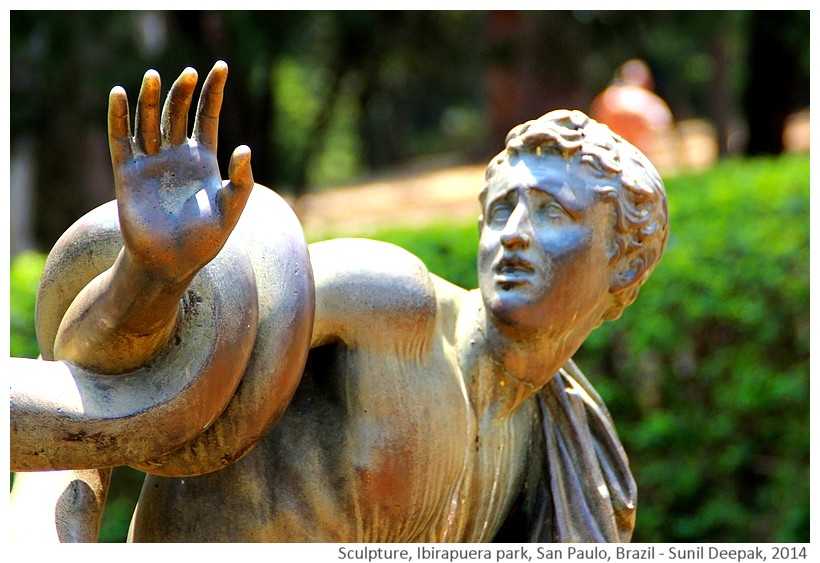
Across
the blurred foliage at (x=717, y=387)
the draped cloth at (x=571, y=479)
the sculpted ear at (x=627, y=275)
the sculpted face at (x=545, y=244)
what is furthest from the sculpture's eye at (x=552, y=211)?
the blurred foliage at (x=717, y=387)

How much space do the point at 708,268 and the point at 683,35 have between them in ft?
17.3

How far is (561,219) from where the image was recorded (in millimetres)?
2123

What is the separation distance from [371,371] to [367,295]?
0.12 metres

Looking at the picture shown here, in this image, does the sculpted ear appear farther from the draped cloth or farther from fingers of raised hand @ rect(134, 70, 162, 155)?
fingers of raised hand @ rect(134, 70, 162, 155)

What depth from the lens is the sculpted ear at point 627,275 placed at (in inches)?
86.4

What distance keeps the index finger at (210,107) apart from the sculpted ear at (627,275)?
748 mm

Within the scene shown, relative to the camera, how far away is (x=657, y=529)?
511 centimetres

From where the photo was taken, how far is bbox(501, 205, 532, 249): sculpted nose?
2.10m

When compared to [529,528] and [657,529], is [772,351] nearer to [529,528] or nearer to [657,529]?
[657,529]

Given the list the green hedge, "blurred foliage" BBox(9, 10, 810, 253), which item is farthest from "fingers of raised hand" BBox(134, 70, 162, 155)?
"blurred foliage" BBox(9, 10, 810, 253)

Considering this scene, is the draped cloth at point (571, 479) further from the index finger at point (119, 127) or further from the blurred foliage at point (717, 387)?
the blurred foliage at point (717, 387)

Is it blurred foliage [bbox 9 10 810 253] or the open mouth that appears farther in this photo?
blurred foliage [bbox 9 10 810 253]

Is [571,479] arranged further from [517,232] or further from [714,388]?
[714,388]

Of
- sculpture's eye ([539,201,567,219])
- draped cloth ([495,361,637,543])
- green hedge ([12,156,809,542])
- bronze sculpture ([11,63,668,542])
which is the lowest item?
green hedge ([12,156,809,542])
